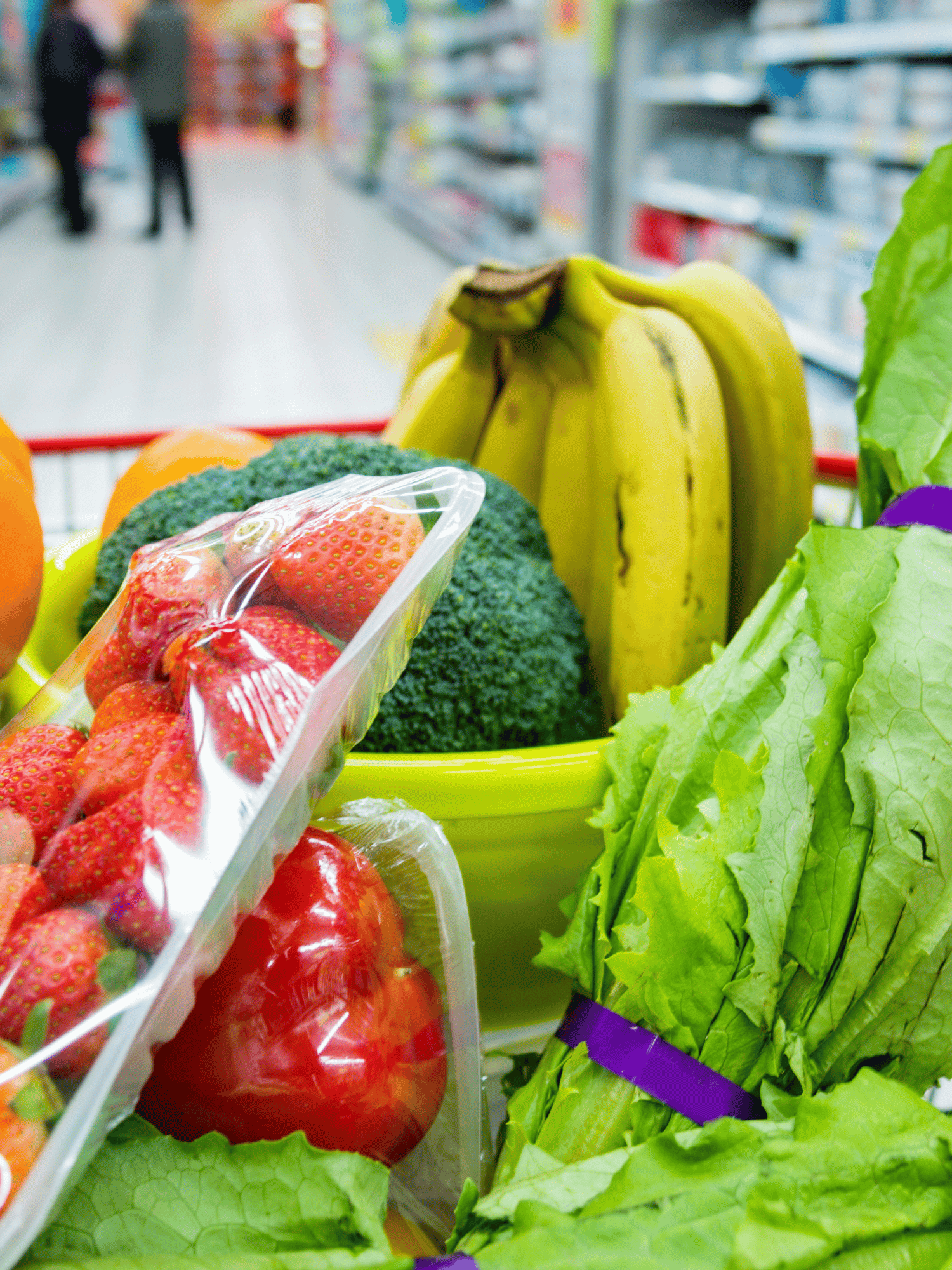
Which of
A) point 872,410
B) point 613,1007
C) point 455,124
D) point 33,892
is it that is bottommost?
point 613,1007

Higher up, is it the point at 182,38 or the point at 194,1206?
the point at 182,38

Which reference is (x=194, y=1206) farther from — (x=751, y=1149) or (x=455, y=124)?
(x=455, y=124)

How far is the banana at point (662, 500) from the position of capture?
2.68 ft

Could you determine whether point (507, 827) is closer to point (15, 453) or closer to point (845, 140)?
point (15, 453)

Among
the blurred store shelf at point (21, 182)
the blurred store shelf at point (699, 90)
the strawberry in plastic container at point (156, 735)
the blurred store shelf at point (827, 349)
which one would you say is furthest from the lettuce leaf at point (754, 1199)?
the blurred store shelf at point (21, 182)

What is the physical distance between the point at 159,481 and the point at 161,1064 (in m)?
0.56

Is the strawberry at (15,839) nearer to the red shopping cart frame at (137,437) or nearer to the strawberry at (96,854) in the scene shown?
the strawberry at (96,854)

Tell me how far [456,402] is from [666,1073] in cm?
65

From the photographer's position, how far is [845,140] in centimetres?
320

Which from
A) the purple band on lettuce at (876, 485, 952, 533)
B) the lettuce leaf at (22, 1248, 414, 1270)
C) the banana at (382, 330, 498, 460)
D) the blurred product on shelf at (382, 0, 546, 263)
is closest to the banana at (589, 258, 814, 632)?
the banana at (382, 330, 498, 460)

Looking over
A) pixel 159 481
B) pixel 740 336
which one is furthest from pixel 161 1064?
pixel 740 336

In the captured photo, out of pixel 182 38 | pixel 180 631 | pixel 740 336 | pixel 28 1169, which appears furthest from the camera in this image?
pixel 182 38

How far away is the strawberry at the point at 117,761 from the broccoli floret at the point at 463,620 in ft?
0.85

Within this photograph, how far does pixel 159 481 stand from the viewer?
0.90m
